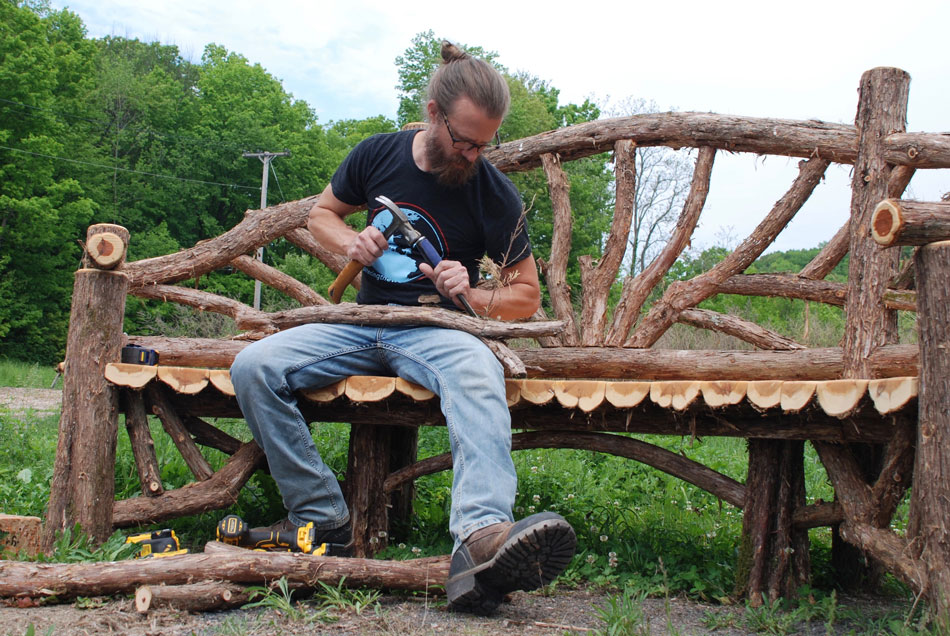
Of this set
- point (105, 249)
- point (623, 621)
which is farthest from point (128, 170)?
point (623, 621)

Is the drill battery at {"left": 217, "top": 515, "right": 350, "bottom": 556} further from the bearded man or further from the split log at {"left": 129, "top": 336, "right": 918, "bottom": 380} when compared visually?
the split log at {"left": 129, "top": 336, "right": 918, "bottom": 380}

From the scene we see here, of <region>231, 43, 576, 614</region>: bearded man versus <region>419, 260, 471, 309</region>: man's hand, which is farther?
<region>419, 260, 471, 309</region>: man's hand

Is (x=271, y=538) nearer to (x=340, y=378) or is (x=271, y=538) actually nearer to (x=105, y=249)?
(x=340, y=378)

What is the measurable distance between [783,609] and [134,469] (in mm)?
3095

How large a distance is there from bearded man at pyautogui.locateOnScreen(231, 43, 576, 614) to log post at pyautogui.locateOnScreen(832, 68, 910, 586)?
1.35 m

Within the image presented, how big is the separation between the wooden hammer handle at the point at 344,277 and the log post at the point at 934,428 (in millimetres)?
A: 1768

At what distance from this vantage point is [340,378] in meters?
2.64

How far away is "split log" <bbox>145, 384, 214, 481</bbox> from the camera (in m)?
3.07

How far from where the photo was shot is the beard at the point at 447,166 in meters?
2.82

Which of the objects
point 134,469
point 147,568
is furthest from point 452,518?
point 134,469

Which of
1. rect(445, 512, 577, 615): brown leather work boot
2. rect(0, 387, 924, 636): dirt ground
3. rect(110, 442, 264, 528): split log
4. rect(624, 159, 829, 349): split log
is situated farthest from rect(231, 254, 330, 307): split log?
rect(445, 512, 577, 615): brown leather work boot

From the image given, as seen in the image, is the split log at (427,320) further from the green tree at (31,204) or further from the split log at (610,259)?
the green tree at (31,204)

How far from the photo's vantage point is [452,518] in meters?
2.15

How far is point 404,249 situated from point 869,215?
77.5 inches
